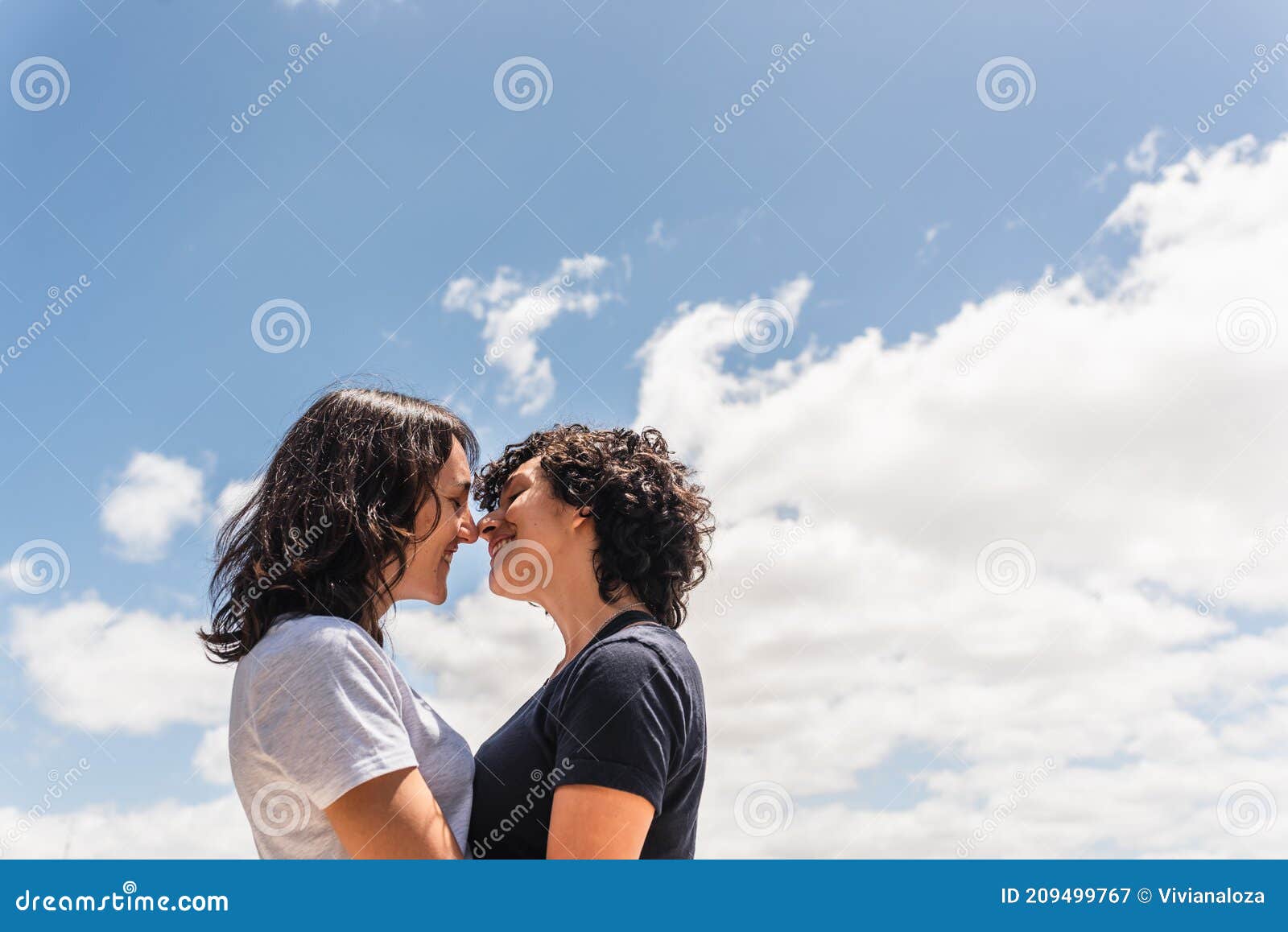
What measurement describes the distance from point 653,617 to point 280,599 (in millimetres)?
1666

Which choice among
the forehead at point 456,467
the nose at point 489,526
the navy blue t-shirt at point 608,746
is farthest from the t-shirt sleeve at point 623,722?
the nose at point 489,526

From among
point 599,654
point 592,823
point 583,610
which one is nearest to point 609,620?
point 583,610

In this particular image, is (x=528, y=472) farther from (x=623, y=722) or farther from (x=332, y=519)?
(x=623, y=722)

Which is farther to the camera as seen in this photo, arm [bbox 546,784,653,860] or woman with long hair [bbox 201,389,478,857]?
arm [bbox 546,784,653,860]

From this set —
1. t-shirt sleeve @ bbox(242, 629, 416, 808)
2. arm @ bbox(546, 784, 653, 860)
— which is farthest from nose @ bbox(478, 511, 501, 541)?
arm @ bbox(546, 784, 653, 860)

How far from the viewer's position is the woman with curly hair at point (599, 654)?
3.63 meters

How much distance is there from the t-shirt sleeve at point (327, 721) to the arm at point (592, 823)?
0.59 metres

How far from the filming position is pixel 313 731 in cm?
336

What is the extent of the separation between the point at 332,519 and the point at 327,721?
34.7 inches

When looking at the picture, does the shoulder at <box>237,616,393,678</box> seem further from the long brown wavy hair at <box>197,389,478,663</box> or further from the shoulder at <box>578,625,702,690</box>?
the shoulder at <box>578,625,702,690</box>

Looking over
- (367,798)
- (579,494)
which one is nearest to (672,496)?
(579,494)

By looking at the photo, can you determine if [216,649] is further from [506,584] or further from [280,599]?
[506,584]

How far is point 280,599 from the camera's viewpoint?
3.80 meters

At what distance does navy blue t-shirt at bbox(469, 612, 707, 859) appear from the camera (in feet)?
12.0
